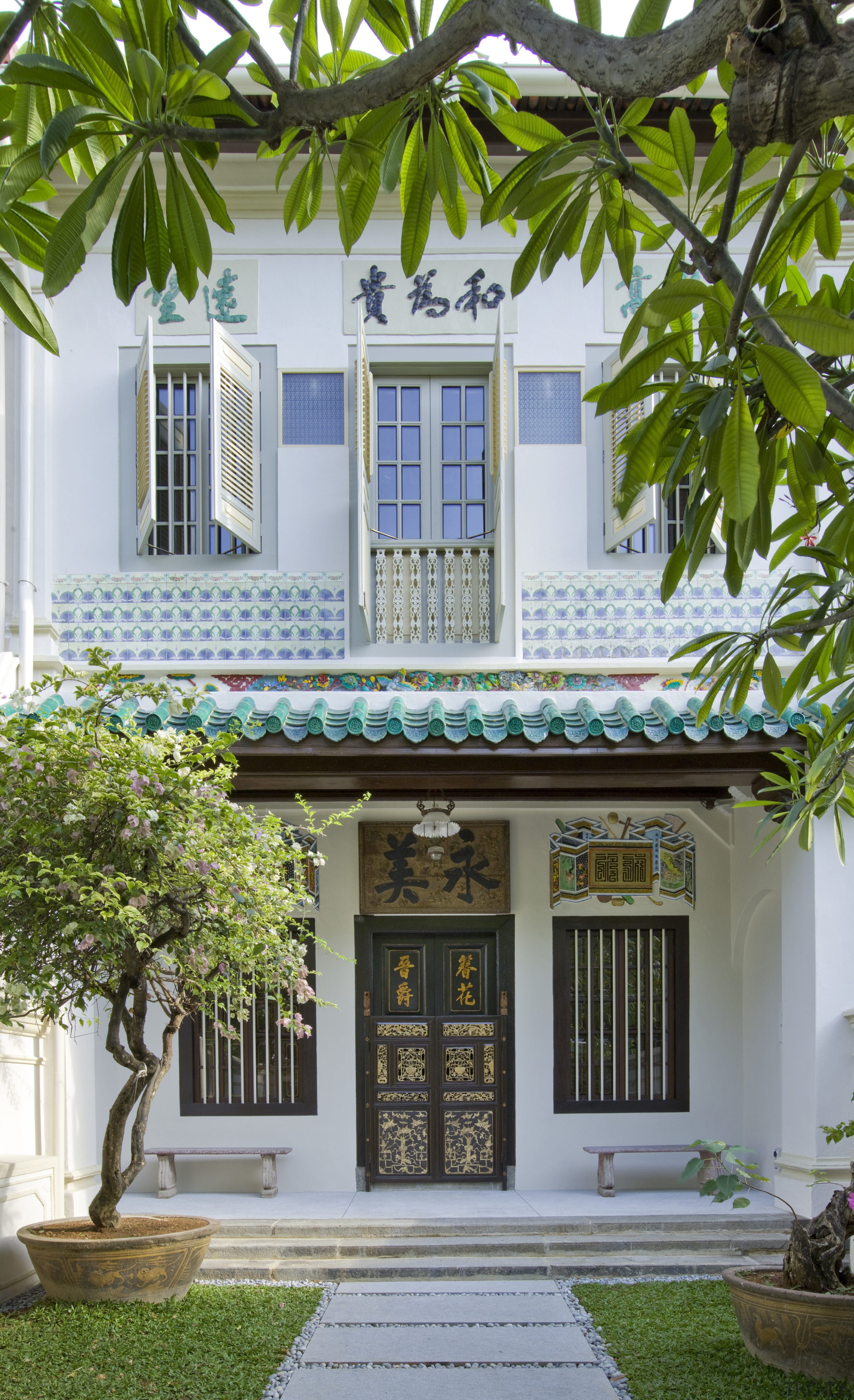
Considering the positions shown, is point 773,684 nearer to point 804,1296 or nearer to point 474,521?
point 804,1296

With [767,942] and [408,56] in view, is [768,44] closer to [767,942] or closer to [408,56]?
[408,56]

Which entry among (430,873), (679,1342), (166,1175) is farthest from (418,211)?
(166,1175)

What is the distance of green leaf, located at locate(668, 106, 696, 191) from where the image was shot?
2.86 m

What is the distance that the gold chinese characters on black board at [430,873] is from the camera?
871 centimetres

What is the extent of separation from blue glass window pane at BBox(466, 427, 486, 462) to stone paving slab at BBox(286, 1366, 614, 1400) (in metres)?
5.88

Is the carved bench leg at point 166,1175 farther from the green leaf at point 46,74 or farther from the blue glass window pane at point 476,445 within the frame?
the green leaf at point 46,74

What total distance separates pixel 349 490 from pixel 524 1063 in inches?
170

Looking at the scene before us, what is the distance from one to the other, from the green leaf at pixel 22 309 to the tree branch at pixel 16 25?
17.1 inches

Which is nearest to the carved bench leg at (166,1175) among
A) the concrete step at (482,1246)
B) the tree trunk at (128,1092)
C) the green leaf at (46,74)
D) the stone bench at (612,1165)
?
the concrete step at (482,1246)

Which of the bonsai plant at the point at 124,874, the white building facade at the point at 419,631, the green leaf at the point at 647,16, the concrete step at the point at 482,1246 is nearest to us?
the green leaf at the point at 647,16

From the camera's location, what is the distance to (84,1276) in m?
5.57

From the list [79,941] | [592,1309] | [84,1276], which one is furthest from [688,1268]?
[79,941]

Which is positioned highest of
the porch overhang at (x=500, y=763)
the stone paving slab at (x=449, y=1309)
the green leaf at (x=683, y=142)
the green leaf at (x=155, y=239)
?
the green leaf at (x=683, y=142)

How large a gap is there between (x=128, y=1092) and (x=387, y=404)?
5189mm
